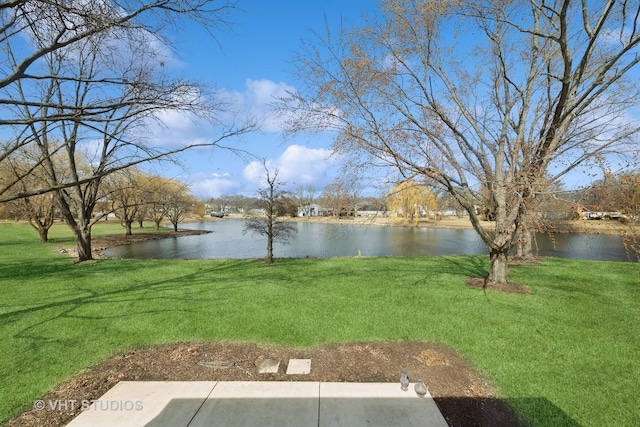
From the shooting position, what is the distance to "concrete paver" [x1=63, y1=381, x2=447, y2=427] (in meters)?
3.01

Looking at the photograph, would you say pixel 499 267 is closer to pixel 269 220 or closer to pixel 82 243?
pixel 269 220

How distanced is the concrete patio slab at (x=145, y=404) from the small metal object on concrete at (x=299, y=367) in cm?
94

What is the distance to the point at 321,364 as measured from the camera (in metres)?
4.14

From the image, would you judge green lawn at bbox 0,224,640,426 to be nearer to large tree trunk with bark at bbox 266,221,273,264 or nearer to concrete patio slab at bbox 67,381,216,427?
concrete patio slab at bbox 67,381,216,427

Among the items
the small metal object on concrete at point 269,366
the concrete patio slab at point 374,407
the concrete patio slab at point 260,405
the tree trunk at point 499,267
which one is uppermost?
the tree trunk at point 499,267

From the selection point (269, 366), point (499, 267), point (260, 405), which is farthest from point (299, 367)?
point (499, 267)

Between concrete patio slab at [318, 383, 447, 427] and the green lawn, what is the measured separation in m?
1.05

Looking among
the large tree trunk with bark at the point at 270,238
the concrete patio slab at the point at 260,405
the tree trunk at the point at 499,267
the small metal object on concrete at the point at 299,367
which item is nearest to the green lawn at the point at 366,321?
the small metal object on concrete at the point at 299,367

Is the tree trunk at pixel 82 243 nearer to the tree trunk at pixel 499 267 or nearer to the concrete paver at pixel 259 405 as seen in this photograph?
the concrete paver at pixel 259 405

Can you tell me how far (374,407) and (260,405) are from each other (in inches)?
47.4

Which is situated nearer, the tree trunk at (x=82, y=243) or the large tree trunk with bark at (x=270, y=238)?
the large tree trunk with bark at (x=270, y=238)

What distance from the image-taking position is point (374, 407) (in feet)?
→ 10.6

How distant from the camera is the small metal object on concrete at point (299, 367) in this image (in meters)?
3.92

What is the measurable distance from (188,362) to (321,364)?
182cm
